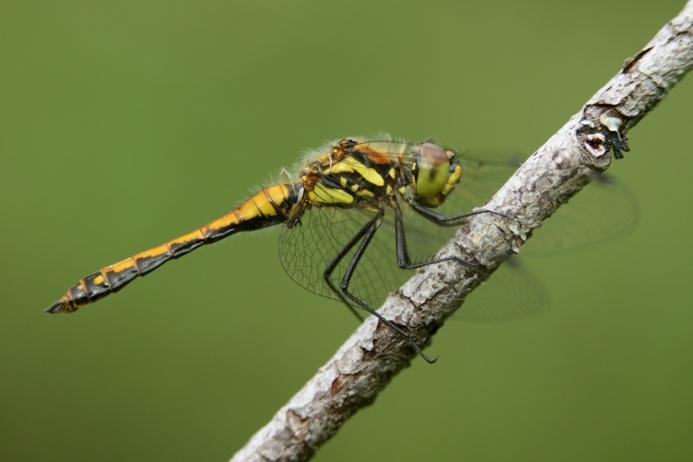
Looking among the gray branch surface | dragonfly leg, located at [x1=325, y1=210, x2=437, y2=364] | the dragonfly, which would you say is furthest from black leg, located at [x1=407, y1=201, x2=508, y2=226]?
the gray branch surface

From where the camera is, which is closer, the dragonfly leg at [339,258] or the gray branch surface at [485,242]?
the gray branch surface at [485,242]

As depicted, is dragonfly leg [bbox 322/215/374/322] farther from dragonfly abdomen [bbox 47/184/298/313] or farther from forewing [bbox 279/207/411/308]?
dragonfly abdomen [bbox 47/184/298/313]

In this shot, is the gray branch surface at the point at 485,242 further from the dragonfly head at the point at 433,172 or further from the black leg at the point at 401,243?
the dragonfly head at the point at 433,172

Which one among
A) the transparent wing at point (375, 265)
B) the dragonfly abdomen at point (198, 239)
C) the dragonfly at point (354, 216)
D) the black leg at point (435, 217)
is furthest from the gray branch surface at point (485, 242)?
the dragonfly abdomen at point (198, 239)

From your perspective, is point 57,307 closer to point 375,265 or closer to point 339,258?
point 339,258

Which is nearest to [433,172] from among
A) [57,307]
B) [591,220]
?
[591,220]

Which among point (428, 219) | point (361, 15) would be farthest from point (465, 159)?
point (361, 15)

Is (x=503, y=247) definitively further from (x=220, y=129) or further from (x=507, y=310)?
(x=220, y=129)

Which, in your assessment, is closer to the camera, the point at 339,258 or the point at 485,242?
the point at 485,242
